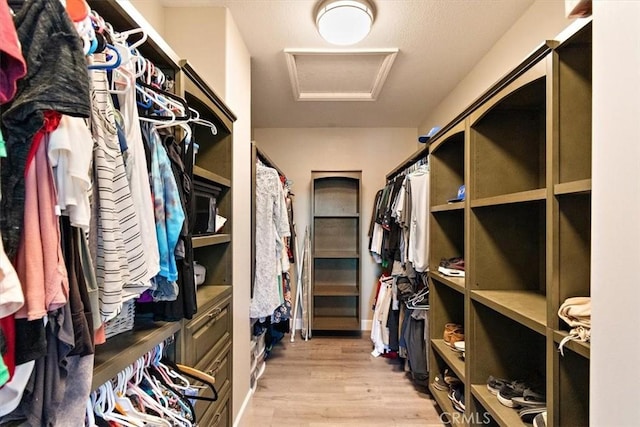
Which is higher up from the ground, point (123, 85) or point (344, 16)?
point (344, 16)

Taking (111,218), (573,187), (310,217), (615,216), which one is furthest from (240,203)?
(310,217)

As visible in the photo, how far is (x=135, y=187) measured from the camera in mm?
877

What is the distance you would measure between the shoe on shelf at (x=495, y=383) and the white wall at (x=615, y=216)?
94 cm

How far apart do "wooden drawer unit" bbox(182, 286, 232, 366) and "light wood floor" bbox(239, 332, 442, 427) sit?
2.83 feet

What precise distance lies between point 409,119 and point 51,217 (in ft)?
12.5

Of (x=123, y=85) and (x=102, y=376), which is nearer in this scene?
(x=102, y=376)

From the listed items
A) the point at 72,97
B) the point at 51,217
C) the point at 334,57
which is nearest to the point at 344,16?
the point at 334,57

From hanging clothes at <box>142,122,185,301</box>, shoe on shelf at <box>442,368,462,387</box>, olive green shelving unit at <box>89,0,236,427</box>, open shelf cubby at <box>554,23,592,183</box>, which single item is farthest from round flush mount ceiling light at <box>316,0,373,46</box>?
shoe on shelf at <box>442,368,462,387</box>

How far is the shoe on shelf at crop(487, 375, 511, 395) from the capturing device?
166cm

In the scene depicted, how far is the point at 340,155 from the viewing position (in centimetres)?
418

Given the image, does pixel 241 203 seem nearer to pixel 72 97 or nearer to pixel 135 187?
pixel 135 187

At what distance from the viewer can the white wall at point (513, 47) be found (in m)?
1.71

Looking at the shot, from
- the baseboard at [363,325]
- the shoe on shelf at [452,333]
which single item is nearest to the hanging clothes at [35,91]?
the shoe on shelf at [452,333]

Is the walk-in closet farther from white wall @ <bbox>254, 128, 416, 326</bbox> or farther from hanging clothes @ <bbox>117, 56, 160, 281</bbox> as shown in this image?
white wall @ <bbox>254, 128, 416, 326</bbox>
